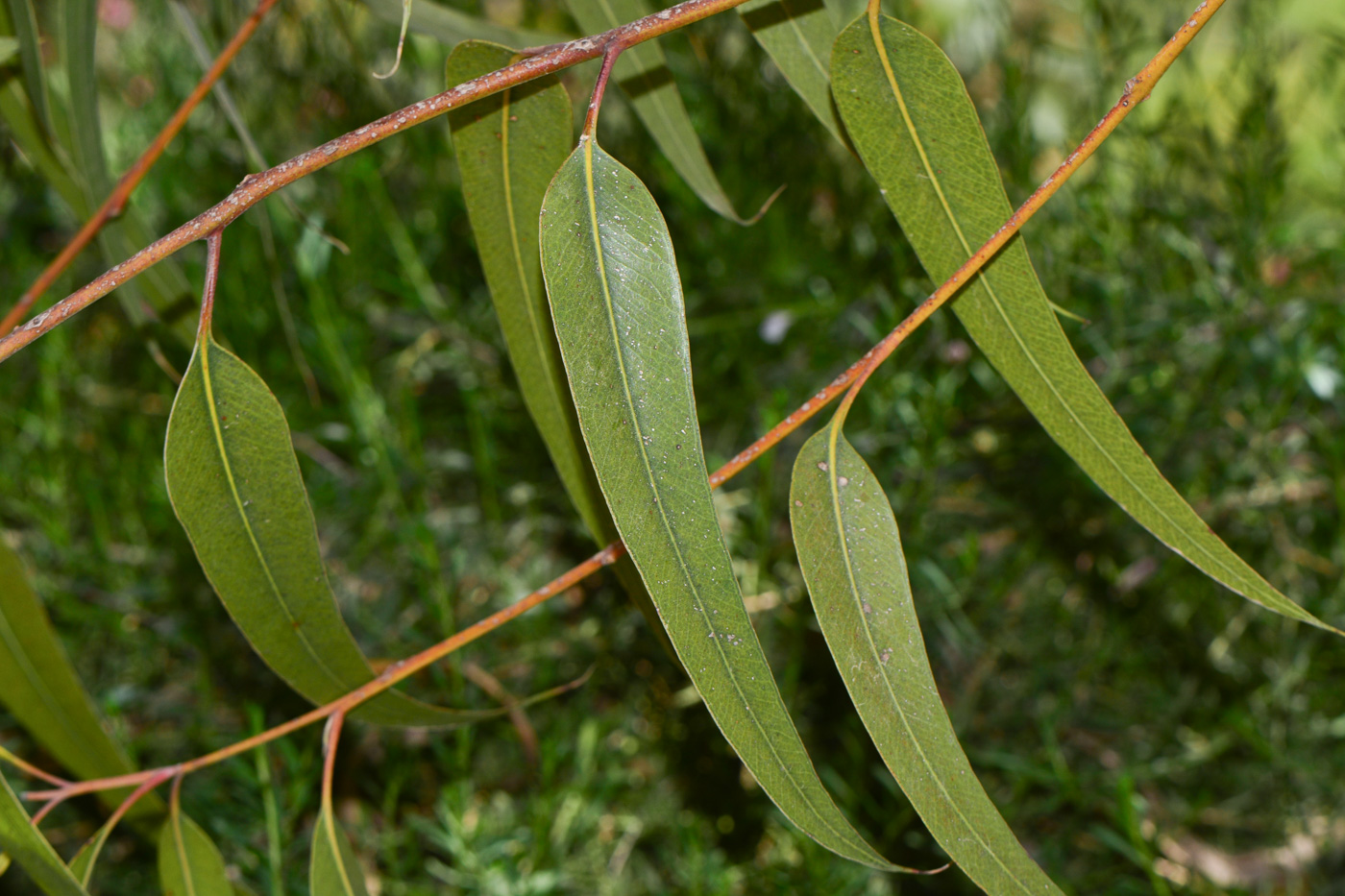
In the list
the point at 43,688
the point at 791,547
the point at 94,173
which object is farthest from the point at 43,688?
the point at 791,547

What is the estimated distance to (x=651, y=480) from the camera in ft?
1.16

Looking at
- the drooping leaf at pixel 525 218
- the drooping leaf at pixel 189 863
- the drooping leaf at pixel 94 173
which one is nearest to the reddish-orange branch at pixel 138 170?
the drooping leaf at pixel 94 173

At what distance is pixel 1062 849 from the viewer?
0.81m

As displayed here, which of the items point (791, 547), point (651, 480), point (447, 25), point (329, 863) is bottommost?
point (791, 547)

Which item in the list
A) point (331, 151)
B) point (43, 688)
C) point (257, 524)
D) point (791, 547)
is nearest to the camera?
point (331, 151)

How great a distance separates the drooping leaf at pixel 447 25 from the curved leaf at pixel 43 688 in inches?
14.3

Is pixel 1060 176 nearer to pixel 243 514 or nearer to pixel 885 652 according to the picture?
pixel 885 652

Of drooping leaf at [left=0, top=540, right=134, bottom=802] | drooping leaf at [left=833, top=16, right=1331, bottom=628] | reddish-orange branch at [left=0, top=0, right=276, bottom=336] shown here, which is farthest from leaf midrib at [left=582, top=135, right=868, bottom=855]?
drooping leaf at [left=0, top=540, right=134, bottom=802]

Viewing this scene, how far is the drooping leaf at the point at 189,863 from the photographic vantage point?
A: 49 cm

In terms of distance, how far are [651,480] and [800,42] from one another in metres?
0.24

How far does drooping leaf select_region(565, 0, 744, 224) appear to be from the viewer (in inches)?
20.3

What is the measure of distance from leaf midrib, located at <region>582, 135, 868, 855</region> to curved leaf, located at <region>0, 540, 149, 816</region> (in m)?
0.38

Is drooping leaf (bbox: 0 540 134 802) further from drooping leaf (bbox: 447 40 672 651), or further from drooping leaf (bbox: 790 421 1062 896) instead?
drooping leaf (bbox: 790 421 1062 896)

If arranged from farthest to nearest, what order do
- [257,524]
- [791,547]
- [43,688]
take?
[791,547], [43,688], [257,524]
